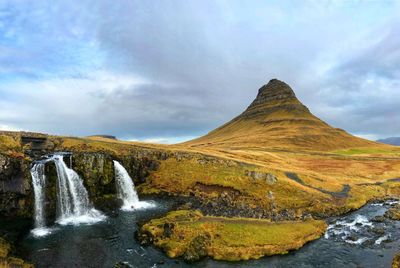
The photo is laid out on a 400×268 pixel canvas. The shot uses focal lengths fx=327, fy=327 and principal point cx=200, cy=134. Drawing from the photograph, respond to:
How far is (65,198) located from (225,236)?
3018 cm

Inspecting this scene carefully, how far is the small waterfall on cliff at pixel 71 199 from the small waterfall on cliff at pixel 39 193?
279 cm

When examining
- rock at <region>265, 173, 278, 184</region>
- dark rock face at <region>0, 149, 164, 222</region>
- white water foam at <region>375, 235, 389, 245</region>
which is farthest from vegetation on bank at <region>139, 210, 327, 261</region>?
rock at <region>265, 173, 278, 184</region>

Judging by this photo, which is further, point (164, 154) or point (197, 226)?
point (164, 154)

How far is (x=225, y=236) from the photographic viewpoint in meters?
46.0

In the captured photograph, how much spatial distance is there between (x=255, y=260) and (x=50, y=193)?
3720cm

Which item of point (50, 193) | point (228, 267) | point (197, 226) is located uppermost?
point (50, 193)

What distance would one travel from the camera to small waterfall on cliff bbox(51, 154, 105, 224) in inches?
2213

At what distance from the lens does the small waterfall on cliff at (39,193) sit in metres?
52.1

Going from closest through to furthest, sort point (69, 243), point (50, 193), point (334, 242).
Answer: point (69, 243) < point (334, 242) < point (50, 193)

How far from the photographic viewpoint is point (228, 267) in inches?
1560

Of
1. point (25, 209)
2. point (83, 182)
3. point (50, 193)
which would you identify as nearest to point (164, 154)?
point (83, 182)

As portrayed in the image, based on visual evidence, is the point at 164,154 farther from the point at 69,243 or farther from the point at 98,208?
the point at 69,243

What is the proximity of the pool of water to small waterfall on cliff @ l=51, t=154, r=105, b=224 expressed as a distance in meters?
3.96

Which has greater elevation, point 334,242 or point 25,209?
point 25,209
